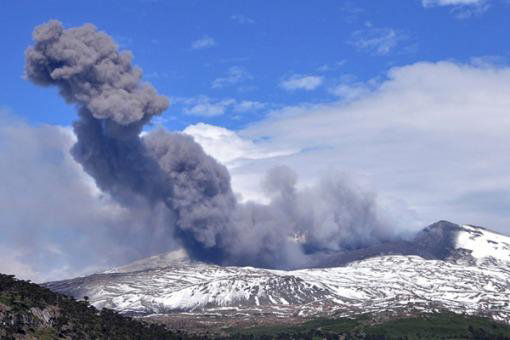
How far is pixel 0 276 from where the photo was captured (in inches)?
7279

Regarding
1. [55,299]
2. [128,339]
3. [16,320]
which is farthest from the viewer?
[55,299]

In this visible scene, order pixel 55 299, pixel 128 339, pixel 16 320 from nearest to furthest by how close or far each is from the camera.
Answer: pixel 16 320, pixel 128 339, pixel 55 299

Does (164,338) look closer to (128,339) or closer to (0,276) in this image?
(128,339)

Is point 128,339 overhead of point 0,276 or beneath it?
beneath

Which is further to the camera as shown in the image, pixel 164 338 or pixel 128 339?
pixel 164 338

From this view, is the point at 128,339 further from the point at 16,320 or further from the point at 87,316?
the point at 16,320

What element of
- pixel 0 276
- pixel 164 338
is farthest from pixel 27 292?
pixel 164 338

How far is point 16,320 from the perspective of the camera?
15588 centimetres

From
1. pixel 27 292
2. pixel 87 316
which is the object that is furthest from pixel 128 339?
pixel 27 292

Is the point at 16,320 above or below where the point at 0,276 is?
below

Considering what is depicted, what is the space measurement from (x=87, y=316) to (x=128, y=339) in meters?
15.0

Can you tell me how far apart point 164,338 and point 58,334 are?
142 ft

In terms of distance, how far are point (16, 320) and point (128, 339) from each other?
31.0 m

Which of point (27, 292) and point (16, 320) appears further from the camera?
point (27, 292)
